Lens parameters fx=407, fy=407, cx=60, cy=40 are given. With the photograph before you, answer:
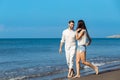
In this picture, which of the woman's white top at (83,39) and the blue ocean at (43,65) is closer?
the woman's white top at (83,39)

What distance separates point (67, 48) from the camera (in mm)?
12742

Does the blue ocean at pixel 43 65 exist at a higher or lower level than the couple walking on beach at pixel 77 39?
lower

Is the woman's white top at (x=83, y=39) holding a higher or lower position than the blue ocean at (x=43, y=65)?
higher

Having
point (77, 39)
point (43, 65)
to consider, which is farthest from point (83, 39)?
point (43, 65)

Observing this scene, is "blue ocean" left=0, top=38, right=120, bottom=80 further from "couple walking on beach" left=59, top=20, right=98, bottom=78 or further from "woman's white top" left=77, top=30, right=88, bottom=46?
"woman's white top" left=77, top=30, right=88, bottom=46

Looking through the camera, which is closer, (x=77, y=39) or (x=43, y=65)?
(x=77, y=39)

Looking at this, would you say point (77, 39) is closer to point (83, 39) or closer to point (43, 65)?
point (83, 39)

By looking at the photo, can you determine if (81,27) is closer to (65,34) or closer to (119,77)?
(65,34)

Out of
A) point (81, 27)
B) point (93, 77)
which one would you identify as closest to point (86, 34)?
point (81, 27)

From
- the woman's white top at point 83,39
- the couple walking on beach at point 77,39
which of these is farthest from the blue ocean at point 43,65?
the woman's white top at point 83,39

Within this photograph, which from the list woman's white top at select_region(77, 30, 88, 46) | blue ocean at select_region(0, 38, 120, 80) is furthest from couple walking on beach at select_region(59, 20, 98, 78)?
blue ocean at select_region(0, 38, 120, 80)

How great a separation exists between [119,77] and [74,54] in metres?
1.58

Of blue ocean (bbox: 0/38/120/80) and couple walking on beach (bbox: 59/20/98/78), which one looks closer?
couple walking on beach (bbox: 59/20/98/78)

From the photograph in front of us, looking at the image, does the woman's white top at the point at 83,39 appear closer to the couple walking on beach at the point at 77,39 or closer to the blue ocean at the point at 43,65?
the couple walking on beach at the point at 77,39
